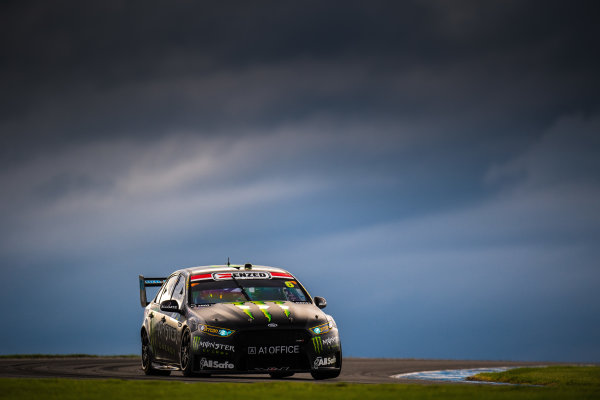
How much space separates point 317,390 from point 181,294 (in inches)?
194

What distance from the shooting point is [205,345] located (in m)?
13.9

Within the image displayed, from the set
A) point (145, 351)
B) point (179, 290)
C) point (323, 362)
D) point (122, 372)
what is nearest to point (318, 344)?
point (323, 362)

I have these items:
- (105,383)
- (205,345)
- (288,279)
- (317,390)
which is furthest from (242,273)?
(317,390)

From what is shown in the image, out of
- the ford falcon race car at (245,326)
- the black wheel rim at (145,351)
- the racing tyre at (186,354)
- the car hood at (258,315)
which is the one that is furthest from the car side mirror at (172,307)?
the black wheel rim at (145,351)

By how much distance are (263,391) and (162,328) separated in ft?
17.4

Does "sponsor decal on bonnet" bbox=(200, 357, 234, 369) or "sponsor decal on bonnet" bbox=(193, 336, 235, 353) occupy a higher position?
"sponsor decal on bonnet" bbox=(193, 336, 235, 353)

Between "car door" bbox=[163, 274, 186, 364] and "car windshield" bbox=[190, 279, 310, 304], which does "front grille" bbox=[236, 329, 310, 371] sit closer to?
"car windshield" bbox=[190, 279, 310, 304]

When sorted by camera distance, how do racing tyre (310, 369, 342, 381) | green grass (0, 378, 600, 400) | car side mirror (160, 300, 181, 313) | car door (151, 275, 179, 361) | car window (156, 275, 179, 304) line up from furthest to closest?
car window (156, 275, 179, 304), car door (151, 275, 179, 361), car side mirror (160, 300, 181, 313), racing tyre (310, 369, 342, 381), green grass (0, 378, 600, 400)

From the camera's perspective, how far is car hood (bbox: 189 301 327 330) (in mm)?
13914

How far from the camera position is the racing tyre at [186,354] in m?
14.2

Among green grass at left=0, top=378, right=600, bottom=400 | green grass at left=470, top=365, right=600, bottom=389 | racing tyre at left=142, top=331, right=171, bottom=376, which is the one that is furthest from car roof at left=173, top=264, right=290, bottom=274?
green grass at left=470, top=365, right=600, bottom=389

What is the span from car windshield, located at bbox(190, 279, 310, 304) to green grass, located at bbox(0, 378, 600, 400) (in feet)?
8.61

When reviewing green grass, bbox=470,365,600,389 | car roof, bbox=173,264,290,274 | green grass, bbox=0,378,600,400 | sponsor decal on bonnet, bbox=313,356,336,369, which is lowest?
green grass, bbox=470,365,600,389

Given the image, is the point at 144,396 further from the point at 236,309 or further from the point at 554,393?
the point at 554,393
